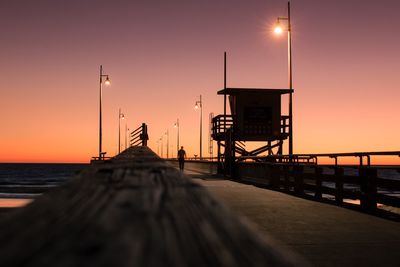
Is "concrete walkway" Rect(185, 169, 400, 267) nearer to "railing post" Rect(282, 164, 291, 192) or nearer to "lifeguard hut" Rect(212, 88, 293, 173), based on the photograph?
"railing post" Rect(282, 164, 291, 192)

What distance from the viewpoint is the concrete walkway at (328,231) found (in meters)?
6.40

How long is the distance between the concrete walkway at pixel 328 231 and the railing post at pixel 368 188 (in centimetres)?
48

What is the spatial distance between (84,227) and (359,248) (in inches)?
249

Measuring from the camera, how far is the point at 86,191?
193 centimetres

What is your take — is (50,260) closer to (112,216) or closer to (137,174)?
(112,216)

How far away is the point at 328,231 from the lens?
27.7 ft

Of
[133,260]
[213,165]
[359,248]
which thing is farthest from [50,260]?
[213,165]

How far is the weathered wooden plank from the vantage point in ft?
3.76

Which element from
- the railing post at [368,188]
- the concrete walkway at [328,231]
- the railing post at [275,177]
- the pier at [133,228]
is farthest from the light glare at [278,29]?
the pier at [133,228]

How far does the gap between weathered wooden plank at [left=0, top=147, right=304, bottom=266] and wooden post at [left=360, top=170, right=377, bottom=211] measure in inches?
407

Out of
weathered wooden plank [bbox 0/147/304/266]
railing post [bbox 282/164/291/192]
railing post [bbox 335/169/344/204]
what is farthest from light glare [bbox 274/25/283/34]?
weathered wooden plank [bbox 0/147/304/266]

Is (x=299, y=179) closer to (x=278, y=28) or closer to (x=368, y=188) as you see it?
(x=368, y=188)

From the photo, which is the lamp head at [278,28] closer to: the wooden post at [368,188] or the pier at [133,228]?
the wooden post at [368,188]

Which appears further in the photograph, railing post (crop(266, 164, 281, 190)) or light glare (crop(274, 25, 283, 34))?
light glare (crop(274, 25, 283, 34))
